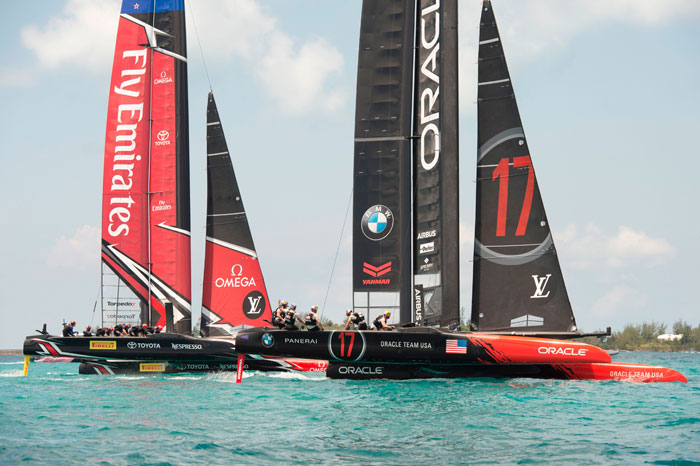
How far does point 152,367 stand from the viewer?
27078mm

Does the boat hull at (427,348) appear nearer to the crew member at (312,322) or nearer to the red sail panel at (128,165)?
the crew member at (312,322)

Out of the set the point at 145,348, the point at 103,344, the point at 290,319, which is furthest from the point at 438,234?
the point at 103,344

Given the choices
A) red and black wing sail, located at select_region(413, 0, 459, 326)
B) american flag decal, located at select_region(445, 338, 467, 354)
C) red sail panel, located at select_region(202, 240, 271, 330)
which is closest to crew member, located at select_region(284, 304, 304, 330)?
red and black wing sail, located at select_region(413, 0, 459, 326)

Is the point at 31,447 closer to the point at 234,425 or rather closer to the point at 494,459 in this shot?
the point at 234,425

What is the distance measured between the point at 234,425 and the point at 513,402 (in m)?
5.90

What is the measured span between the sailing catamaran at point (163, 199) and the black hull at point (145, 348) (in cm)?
226

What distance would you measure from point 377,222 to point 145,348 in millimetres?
8404

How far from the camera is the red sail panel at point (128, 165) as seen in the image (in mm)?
30562

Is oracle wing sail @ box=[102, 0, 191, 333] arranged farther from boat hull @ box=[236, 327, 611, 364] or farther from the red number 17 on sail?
the red number 17 on sail

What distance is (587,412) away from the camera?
15742mm

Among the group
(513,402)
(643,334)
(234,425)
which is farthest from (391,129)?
(643,334)

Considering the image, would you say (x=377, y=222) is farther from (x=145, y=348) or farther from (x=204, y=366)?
(x=145, y=348)

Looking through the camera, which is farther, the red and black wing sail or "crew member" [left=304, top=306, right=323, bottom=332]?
the red and black wing sail

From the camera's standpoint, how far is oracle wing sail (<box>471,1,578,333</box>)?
21375 millimetres
